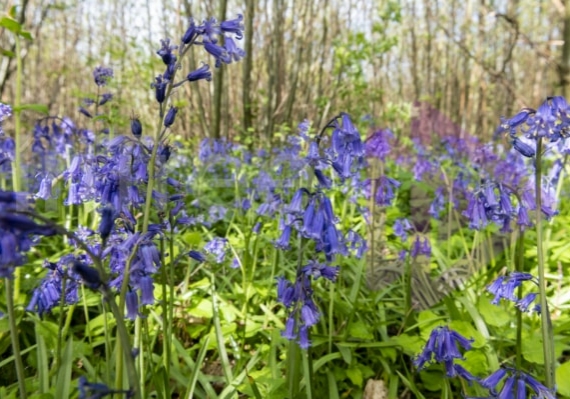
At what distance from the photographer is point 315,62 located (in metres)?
11.7

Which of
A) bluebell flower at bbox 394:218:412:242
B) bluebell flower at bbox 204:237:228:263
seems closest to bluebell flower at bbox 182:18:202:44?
bluebell flower at bbox 204:237:228:263

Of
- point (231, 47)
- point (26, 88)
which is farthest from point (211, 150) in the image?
point (26, 88)

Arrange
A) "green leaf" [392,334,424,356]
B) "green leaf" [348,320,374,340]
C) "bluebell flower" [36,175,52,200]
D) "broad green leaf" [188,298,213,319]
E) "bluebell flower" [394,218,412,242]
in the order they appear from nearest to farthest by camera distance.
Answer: "bluebell flower" [36,175,52,200] → "green leaf" [392,334,424,356] → "green leaf" [348,320,374,340] → "broad green leaf" [188,298,213,319] → "bluebell flower" [394,218,412,242]

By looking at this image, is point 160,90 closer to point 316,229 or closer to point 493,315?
point 316,229

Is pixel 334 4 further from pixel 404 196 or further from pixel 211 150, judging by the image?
pixel 404 196

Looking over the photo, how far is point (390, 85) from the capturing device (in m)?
20.5

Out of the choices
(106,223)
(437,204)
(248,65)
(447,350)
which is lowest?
(447,350)

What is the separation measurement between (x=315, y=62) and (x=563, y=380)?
10763mm

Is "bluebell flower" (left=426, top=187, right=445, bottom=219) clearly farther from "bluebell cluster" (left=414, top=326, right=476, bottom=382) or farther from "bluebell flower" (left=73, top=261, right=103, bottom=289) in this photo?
"bluebell flower" (left=73, top=261, right=103, bottom=289)

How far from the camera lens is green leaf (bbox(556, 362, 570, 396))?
1.69 meters

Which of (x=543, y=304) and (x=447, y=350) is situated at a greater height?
(x=543, y=304)

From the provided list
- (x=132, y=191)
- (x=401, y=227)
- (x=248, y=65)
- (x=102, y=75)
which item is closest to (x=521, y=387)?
(x=132, y=191)

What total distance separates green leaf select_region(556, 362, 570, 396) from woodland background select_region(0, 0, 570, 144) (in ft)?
15.5

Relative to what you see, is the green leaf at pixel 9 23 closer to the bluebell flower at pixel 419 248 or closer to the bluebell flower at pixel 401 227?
the bluebell flower at pixel 419 248
